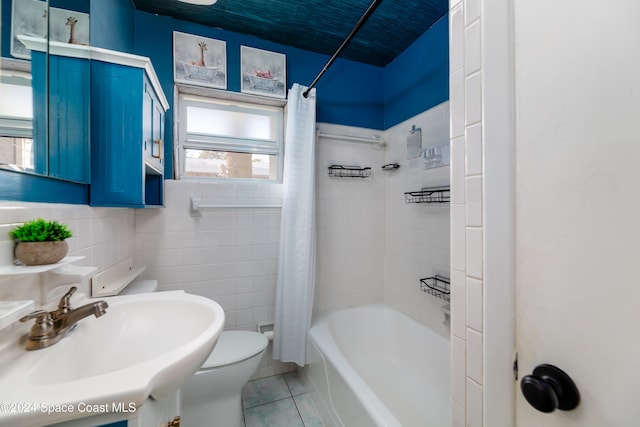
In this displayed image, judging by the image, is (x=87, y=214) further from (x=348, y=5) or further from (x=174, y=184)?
(x=348, y=5)

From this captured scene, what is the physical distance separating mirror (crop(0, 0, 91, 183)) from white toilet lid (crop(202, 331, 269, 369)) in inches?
40.0

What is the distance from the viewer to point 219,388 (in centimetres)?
125

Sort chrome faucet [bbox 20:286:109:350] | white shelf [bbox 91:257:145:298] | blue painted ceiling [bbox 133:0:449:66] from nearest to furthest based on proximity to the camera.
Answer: chrome faucet [bbox 20:286:109:350] → white shelf [bbox 91:257:145:298] → blue painted ceiling [bbox 133:0:449:66]

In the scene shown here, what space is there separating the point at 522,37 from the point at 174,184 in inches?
72.8

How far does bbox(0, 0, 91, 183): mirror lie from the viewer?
67 cm

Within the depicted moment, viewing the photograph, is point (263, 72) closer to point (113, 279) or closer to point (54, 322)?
point (113, 279)

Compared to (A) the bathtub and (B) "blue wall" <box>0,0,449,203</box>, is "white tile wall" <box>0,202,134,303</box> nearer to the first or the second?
(B) "blue wall" <box>0,0,449,203</box>

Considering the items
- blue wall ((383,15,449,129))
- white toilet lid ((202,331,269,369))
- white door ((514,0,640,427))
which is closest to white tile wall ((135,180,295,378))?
white toilet lid ((202,331,269,369))

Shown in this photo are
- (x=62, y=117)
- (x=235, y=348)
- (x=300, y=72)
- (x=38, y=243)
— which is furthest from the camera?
(x=300, y=72)

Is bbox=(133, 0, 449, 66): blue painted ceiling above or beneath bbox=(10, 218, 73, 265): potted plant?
above

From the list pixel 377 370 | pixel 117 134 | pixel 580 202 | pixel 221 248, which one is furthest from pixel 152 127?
pixel 377 370

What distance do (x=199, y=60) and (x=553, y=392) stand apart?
226 cm

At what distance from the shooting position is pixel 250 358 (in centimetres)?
131

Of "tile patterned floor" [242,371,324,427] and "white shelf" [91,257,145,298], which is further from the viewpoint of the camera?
"tile patterned floor" [242,371,324,427]
